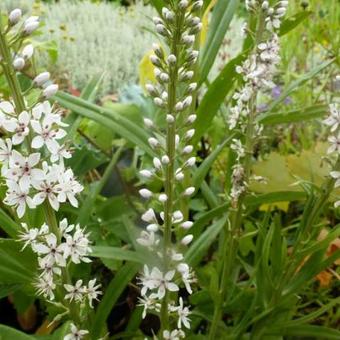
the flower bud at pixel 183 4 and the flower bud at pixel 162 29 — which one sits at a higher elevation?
the flower bud at pixel 183 4

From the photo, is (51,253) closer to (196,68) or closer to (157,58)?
(157,58)

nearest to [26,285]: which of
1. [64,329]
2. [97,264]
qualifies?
[64,329]

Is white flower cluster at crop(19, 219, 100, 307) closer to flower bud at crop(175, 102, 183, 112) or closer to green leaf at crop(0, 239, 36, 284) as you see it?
green leaf at crop(0, 239, 36, 284)

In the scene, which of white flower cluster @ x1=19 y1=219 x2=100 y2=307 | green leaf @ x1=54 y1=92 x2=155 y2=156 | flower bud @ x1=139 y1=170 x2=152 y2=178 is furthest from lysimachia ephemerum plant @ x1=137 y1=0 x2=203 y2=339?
green leaf @ x1=54 y1=92 x2=155 y2=156

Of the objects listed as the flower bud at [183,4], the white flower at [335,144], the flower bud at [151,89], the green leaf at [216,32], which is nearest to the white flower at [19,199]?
the flower bud at [151,89]

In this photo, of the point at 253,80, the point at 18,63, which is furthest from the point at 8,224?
the point at 253,80

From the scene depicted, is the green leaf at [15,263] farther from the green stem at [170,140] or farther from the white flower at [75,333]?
the green stem at [170,140]
